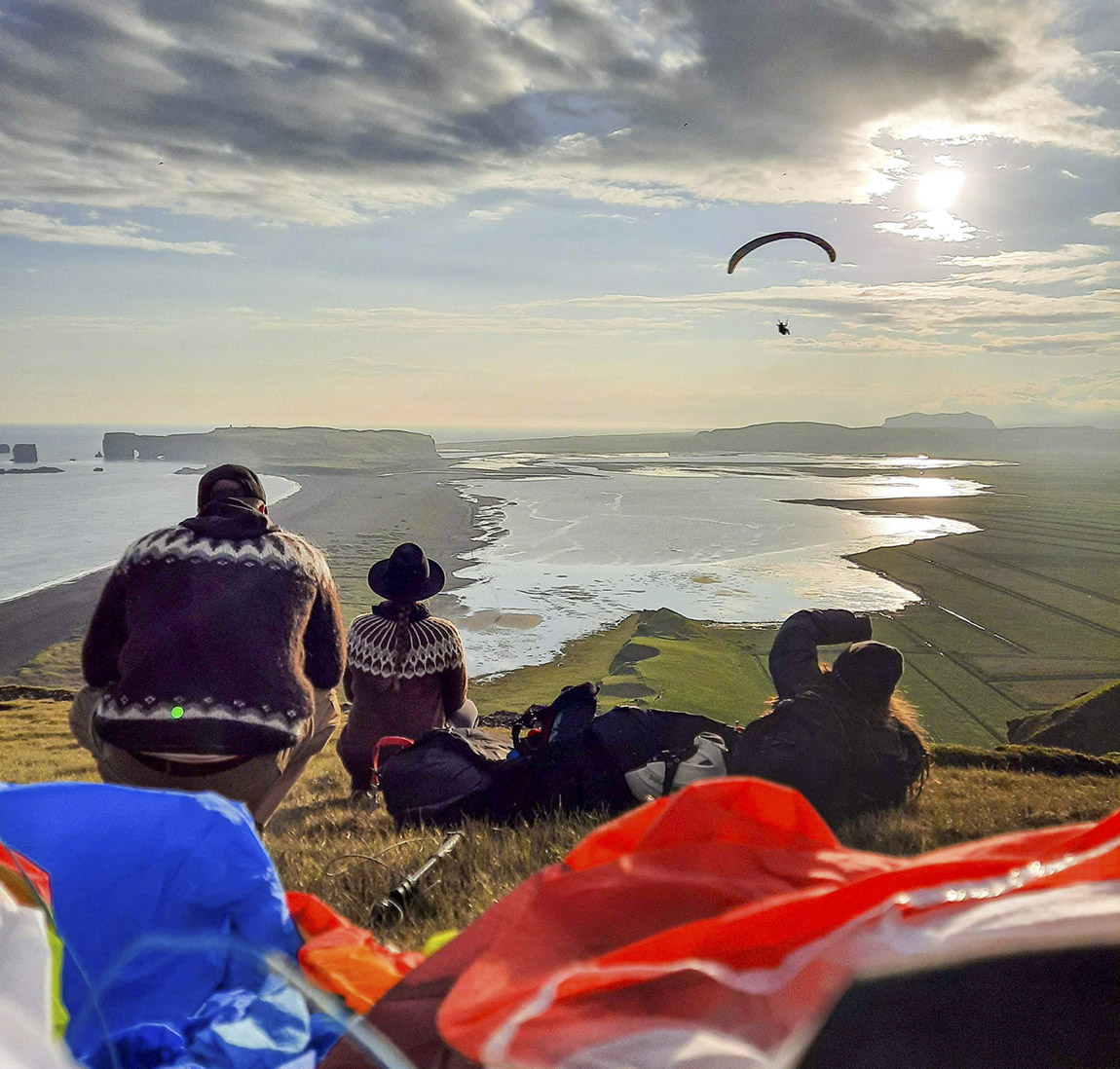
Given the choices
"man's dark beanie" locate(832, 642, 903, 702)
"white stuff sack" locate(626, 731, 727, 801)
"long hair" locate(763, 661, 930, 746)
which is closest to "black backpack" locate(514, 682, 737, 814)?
"white stuff sack" locate(626, 731, 727, 801)

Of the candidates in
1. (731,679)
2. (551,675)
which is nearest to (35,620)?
(551,675)

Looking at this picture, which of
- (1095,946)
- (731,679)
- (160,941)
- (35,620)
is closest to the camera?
(1095,946)

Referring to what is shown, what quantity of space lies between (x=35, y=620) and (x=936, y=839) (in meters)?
53.8

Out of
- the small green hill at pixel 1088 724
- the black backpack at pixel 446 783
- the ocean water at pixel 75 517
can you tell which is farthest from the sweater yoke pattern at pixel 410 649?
the ocean water at pixel 75 517

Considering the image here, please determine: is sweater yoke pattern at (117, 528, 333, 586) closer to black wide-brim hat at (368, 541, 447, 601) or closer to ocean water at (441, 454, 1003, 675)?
black wide-brim hat at (368, 541, 447, 601)

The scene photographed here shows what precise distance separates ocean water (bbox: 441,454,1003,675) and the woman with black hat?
12.5 metres

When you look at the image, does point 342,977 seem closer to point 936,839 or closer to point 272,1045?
point 272,1045

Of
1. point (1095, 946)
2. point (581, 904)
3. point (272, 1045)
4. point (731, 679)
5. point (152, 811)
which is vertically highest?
point (1095, 946)

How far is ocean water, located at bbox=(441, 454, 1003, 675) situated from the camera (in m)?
41.2

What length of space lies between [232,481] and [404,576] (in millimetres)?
1459

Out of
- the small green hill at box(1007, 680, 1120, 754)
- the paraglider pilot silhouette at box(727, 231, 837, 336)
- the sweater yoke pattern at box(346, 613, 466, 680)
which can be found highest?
the paraglider pilot silhouette at box(727, 231, 837, 336)

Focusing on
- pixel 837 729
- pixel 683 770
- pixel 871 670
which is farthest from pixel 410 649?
pixel 871 670

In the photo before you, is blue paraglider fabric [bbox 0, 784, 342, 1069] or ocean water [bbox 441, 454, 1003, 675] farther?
ocean water [bbox 441, 454, 1003, 675]

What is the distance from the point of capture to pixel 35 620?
158 feet
